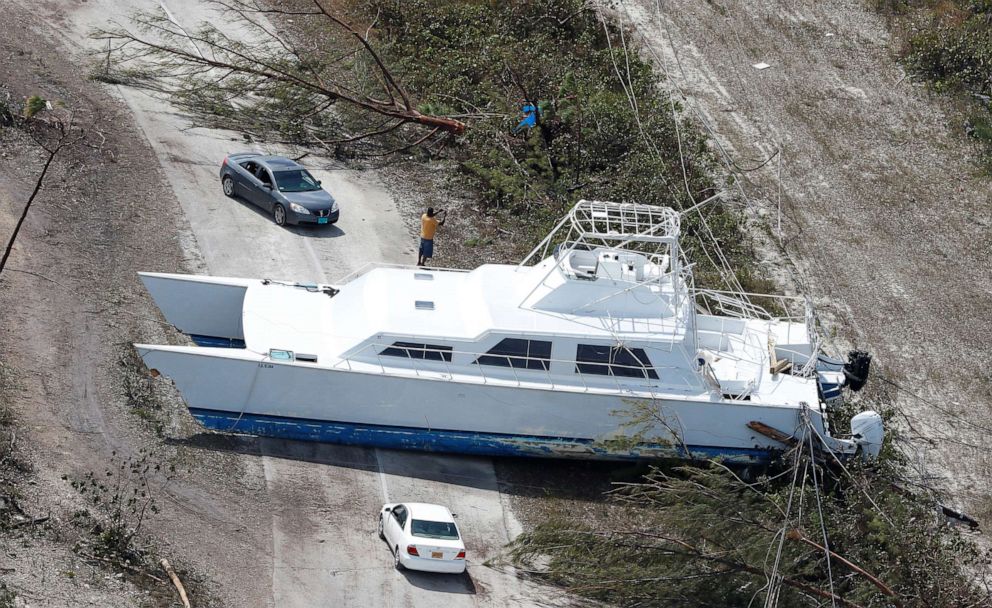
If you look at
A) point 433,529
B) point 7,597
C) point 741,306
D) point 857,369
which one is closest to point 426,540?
point 433,529

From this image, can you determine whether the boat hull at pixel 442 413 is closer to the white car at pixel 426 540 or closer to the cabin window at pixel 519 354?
the cabin window at pixel 519 354

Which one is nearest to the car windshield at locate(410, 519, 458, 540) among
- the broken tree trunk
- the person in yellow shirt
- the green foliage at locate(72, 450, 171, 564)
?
the broken tree trunk

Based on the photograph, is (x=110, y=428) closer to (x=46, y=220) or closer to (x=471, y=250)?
(x=46, y=220)

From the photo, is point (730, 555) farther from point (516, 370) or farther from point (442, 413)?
point (442, 413)

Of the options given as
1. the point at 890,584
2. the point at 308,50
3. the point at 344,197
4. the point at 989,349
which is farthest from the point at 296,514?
the point at 308,50

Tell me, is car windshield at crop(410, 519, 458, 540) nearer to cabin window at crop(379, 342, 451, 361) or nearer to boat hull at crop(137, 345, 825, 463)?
boat hull at crop(137, 345, 825, 463)

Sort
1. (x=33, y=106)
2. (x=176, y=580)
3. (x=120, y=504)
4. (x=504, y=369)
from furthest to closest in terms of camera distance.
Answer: (x=33, y=106) → (x=504, y=369) → (x=120, y=504) → (x=176, y=580)
